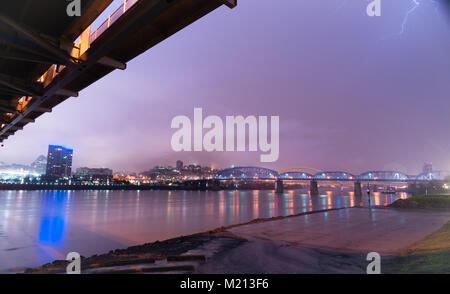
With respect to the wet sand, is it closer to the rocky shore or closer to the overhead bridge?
the rocky shore

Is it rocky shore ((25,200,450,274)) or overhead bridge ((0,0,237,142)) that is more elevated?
overhead bridge ((0,0,237,142))

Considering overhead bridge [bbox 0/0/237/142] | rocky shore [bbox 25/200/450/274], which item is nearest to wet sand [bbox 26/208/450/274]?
rocky shore [bbox 25/200/450/274]

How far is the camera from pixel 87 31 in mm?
9977

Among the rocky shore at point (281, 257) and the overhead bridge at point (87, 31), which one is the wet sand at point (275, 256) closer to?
the rocky shore at point (281, 257)

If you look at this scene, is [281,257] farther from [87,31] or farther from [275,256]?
[87,31]

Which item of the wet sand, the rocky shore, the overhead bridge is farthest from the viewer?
the wet sand

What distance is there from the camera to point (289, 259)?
38.4 ft

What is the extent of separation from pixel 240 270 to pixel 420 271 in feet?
19.1

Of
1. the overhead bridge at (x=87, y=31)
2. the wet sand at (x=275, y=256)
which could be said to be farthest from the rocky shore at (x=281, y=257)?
the overhead bridge at (x=87, y=31)

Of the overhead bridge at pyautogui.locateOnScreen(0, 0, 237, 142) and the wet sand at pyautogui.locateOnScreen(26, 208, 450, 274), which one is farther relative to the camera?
the wet sand at pyautogui.locateOnScreen(26, 208, 450, 274)

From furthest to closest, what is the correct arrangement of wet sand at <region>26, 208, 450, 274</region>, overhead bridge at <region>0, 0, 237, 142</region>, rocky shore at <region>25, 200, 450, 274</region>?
1. wet sand at <region>26, 208, 450, 274</region>
2. rocky shore at <region>25, 200, 450, 274</region>
3. overhead bridge at <region>0, 0, 237, 142</region>

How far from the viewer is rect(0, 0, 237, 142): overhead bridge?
7.88 meters
